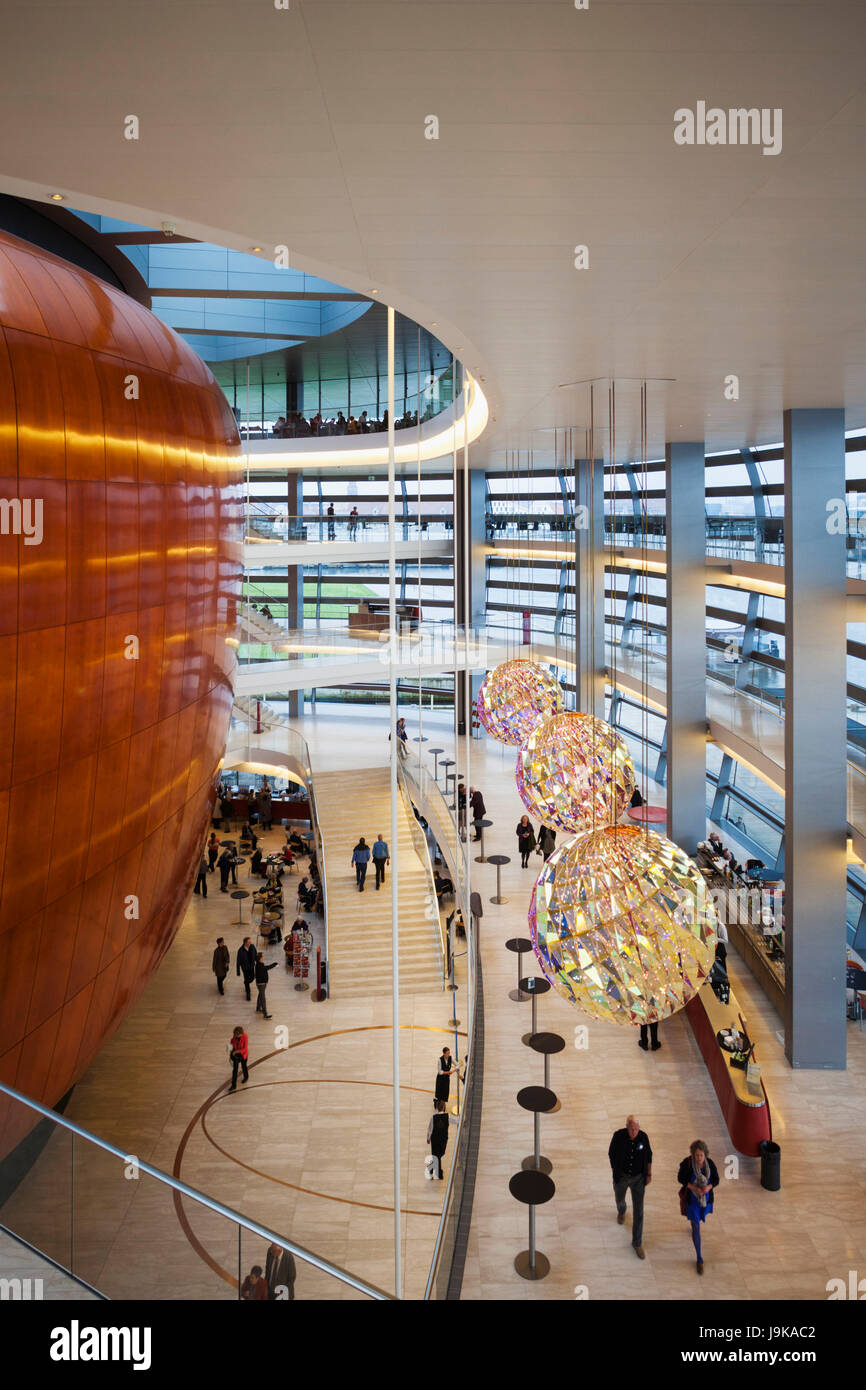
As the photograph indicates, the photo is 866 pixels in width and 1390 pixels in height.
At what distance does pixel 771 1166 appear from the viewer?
25.0 ft

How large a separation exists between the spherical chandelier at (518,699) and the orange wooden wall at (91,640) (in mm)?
2837

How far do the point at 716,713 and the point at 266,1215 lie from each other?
391 inches

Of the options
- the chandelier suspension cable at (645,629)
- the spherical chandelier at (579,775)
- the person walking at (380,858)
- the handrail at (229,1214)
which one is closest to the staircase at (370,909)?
the person walking at (380,858)

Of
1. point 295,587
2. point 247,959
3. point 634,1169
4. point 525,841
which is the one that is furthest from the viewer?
point 295,587

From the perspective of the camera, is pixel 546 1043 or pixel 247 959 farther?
pixel 247 959

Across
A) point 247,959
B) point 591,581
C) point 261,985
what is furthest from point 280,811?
point 261,985

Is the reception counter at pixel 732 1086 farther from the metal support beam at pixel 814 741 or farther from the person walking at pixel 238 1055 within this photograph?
the person walking at pixel 238 1055

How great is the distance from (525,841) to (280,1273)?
12.2 metres

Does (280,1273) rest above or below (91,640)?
below

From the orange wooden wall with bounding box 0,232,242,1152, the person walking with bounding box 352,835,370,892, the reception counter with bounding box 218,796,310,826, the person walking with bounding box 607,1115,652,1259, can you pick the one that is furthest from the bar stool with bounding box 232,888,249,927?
the person walking with bounding box 607,1115,652,1259

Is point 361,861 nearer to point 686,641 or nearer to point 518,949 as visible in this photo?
point 518,949

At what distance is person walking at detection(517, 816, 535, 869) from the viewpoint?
52.7 ft
